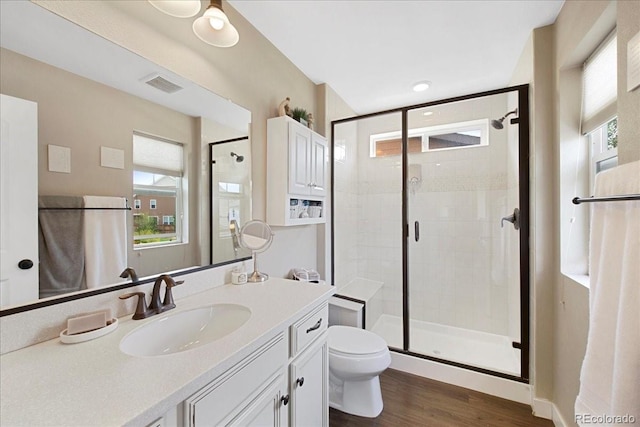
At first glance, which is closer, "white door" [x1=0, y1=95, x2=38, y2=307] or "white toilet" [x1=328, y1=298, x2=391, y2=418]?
"white door" [x1=0, y1=95, x2=38, y2=307]

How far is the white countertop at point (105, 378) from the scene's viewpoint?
514 millimetres

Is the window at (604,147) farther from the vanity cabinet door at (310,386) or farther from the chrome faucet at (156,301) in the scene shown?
the chrome faucet at (156,301)

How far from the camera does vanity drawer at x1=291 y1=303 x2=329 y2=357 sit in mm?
1061

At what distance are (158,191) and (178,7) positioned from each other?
0.72m

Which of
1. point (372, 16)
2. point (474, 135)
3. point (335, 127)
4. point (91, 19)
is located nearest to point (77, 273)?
point (91, 19)

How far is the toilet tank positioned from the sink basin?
1.29m

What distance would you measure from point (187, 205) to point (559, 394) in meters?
2.41

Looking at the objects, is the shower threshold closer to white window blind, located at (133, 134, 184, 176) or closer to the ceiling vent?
white window blind, located at (133, 134, 184, 176)

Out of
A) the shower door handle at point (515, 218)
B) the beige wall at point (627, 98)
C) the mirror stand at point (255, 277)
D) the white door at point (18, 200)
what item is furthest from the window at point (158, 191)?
the shower door handle at point (515, 218)

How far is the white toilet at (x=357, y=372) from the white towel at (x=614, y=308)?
0.97 m

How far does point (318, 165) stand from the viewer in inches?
85.0

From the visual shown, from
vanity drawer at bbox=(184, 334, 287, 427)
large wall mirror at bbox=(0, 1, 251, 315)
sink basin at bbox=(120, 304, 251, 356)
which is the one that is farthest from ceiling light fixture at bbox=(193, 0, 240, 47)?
vanity drawer at bbox=(184, 334, 287, 427)

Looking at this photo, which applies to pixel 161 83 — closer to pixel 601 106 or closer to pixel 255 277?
pixel 255 277

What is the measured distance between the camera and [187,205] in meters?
1.29
